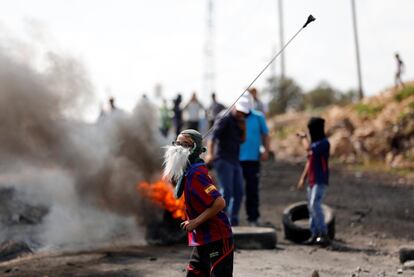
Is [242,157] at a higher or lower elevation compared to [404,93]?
lower

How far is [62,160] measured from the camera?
1111cm

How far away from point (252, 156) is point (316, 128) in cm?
138

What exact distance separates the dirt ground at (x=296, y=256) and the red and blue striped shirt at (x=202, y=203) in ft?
7.43

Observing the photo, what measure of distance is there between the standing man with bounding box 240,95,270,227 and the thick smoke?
1.69 metres

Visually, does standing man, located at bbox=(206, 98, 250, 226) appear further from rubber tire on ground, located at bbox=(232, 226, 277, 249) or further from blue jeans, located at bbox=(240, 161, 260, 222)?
rubber tire on ground, located at bbox=(232, 226, 277, 249)

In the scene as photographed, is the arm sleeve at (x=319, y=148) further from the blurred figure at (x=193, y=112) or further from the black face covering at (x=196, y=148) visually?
the blurred figure at (x=193, y=112)

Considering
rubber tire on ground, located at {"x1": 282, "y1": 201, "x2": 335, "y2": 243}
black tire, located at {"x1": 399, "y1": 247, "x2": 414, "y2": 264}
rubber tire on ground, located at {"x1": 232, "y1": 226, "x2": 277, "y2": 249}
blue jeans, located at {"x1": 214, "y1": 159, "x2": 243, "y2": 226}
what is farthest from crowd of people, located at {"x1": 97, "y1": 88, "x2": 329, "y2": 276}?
black tire, located at {"x1": 399, "y1": 247, "x2": 414, "y2": 264}

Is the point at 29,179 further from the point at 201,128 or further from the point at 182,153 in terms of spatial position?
the point at 201,128

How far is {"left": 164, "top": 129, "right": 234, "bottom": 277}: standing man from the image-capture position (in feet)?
17.4

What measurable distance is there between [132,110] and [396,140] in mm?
12345

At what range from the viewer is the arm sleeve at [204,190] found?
17.5ft

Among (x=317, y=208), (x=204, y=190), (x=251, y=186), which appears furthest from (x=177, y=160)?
(x=251, y=186)

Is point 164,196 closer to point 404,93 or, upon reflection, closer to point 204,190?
point 204,190

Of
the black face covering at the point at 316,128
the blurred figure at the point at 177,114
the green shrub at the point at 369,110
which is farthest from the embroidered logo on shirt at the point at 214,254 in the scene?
the green shrub at the point at 369,110
